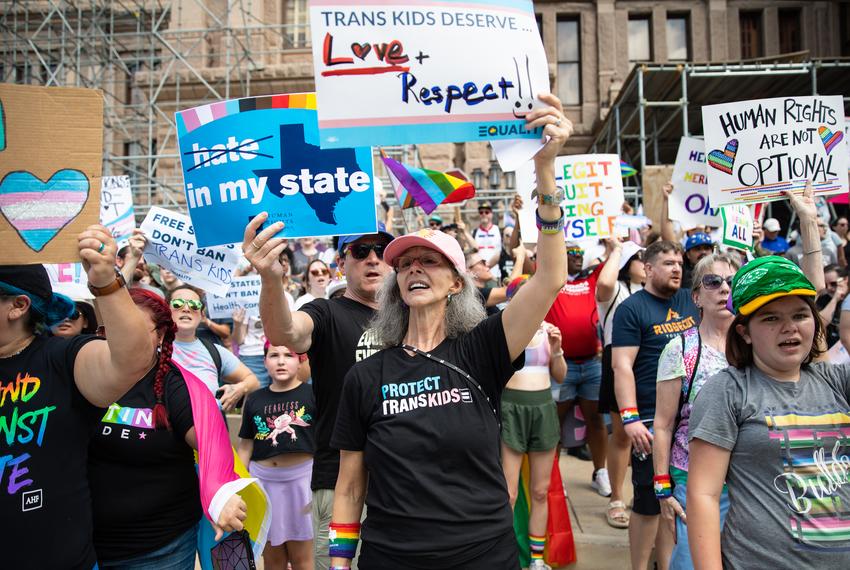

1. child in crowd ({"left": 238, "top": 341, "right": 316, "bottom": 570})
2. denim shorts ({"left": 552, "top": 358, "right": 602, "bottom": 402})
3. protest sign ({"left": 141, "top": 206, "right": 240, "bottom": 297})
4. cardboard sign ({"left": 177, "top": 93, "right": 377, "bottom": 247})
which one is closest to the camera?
cardboard sign ({"left": 177, "top": 93, "right": 377, "bottom": 247})

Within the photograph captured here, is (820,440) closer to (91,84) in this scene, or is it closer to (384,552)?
(384,552)

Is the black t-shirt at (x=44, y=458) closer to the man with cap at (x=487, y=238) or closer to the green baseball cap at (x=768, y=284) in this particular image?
the green baseball cap at (x=768, y=284)

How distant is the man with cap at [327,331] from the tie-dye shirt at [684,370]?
1383 mm

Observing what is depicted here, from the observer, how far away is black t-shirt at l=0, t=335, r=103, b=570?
78.4 inches

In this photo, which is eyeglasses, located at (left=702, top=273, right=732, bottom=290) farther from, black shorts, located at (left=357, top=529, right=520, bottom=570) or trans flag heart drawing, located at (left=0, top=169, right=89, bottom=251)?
trans flag heart drawing, located at (left=0, top=169, right=89, bottom=251)

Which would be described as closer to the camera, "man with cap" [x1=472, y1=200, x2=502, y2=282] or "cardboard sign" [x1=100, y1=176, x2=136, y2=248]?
"cardboard sign" [x1=100, y1=176, x2=136, y2=248]

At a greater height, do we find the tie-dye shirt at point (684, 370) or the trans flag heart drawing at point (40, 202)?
the trans flag heart drawing at point (40, 202)

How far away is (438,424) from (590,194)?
3.93 metres

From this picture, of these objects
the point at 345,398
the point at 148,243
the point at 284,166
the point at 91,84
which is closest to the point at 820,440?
the point at 345,398

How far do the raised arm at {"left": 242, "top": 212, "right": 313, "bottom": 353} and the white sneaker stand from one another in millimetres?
3658

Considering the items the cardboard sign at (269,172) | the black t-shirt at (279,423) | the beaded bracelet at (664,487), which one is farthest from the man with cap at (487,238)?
the cardboard sign at (269,172)

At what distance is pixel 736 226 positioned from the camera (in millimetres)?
5434

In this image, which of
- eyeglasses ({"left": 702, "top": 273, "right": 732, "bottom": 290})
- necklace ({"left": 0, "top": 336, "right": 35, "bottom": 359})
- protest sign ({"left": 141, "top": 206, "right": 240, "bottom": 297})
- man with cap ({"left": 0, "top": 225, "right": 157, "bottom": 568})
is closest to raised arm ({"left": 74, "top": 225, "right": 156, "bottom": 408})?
man with cap ({"left": 0, "top": 225, "right": 157, "bottom": 568})

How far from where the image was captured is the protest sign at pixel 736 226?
5350 mm
